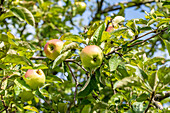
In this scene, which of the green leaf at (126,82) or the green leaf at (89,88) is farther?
the green leaf at (89,88)

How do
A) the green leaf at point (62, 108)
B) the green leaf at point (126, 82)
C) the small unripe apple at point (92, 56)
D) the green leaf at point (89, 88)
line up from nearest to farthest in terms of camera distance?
1. the green leaf at point (126, 82)
2. the small unripe apple at point (92, 56)
3. the green leaf at point (89, 88)
4. the green leaf at point (62, 108)

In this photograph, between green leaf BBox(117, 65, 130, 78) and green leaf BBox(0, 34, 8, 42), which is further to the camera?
green leaf BBox(0, 34, 8, 42)

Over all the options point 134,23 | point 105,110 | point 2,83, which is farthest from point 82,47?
point 2,83

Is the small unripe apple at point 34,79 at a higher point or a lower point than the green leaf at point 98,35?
lower

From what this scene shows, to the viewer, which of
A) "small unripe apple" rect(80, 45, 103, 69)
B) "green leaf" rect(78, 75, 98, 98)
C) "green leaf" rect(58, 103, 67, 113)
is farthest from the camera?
"green leaf" rect(58, 103, 67, 113)

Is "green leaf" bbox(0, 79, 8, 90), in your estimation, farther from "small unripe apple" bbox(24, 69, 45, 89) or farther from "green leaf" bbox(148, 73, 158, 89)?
"green leaf" bbox(148, 73, 158, 89)

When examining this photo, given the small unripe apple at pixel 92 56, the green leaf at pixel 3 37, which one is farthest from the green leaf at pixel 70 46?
the green leaf at pixel 3 37

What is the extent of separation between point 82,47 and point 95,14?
2616 millimetres

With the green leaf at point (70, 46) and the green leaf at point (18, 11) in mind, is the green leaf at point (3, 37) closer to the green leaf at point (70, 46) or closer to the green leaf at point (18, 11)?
the green leaf at point (18, 11)

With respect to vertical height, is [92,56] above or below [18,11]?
below

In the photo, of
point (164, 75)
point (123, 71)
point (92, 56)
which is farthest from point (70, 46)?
point (164, 75)

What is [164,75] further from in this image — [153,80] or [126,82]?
[126,82]

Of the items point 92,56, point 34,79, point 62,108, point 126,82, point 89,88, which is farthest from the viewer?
point 62,108

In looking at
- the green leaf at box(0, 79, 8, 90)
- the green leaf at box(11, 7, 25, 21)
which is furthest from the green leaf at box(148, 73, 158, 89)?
the green leaf at box(0, 79, 8, 90)
